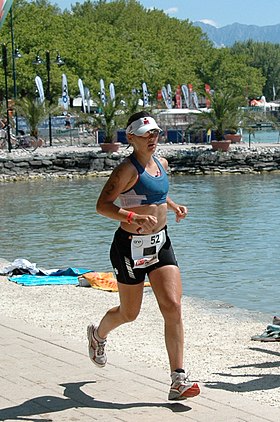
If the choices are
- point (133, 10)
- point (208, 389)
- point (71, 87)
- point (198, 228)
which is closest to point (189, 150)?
point (198, 228)

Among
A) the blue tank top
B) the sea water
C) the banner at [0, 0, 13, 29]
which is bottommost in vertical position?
the sea water

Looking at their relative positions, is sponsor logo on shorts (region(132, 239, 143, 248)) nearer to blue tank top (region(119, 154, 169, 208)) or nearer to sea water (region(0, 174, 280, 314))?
blue tank top (region(119, 154, 169, 208))

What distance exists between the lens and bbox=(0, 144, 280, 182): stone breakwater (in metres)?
40.5

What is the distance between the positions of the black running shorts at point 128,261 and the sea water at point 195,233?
18.7 ft

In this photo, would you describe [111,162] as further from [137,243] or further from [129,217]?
[129,217]

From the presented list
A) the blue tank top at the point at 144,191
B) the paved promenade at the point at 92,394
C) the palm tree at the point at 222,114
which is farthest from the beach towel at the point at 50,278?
the palm tree at the point at 222,114

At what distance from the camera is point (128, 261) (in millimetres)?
6242

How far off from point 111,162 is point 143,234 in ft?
113

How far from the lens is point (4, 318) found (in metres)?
9.17

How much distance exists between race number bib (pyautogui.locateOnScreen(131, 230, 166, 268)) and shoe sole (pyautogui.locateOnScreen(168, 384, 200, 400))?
2.76ft

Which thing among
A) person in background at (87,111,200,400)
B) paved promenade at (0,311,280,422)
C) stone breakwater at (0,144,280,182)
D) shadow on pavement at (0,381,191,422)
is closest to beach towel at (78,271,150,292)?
paved promenade at (0,311,280,422)

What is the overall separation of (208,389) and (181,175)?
34.6 metres

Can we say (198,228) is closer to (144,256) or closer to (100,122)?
(144,256)

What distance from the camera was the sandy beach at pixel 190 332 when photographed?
6805 mm
